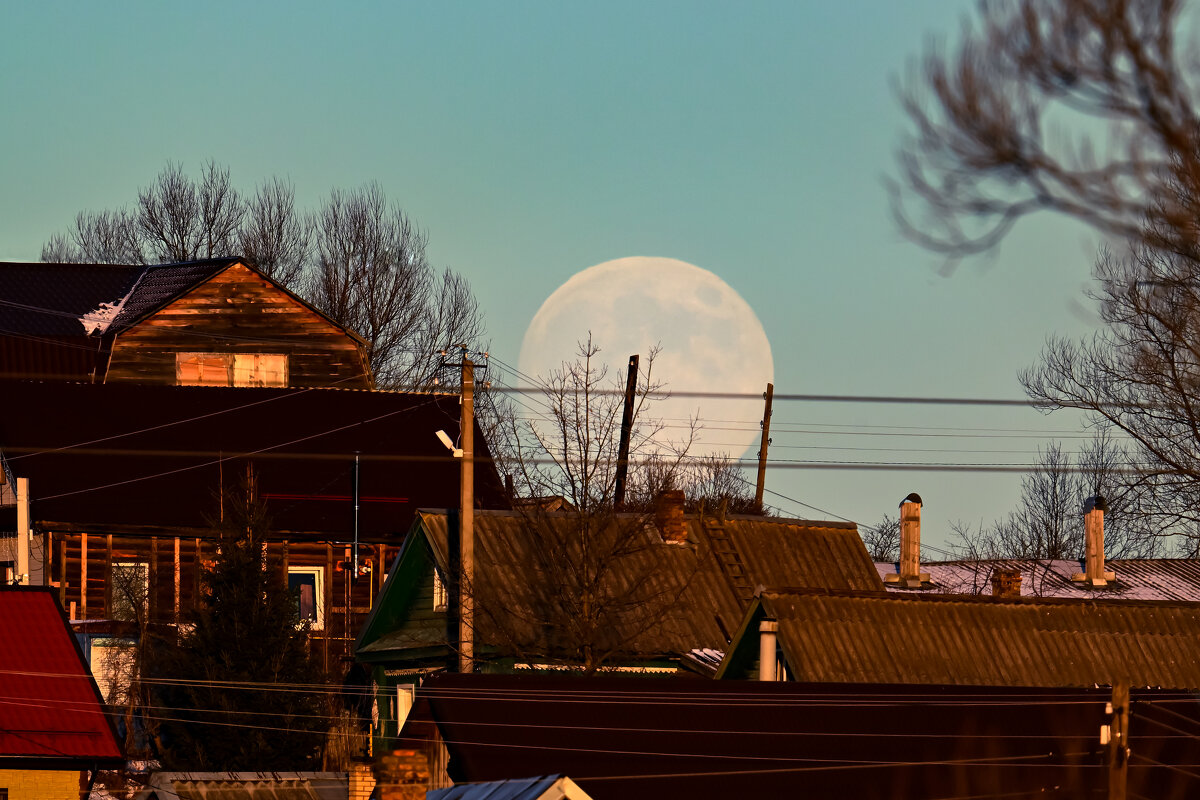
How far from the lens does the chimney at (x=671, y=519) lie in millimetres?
32656

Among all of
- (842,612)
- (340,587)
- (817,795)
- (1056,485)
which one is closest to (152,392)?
(340,587)

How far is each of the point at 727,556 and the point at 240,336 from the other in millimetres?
23766

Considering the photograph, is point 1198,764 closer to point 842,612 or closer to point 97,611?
point 842,612

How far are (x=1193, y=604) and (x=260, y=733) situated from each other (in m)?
16.3

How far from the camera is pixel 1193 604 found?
29000 millimetres

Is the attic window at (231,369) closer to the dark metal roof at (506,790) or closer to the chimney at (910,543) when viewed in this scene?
the chimney at (910,543)

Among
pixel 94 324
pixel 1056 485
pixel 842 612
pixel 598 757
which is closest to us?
pixel 598 757

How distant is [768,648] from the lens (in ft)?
82.0

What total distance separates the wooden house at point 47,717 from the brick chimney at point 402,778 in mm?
12869

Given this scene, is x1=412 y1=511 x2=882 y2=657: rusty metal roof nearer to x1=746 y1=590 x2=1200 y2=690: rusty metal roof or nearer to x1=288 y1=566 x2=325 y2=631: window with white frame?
x1=746 y1=590 x2=1200 y2=690: rusty metal roof

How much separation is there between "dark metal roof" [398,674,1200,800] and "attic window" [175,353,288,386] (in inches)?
1214

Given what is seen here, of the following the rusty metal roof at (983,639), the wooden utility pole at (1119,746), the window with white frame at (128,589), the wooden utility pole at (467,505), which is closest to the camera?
the wooden utility pole at (1119,746)

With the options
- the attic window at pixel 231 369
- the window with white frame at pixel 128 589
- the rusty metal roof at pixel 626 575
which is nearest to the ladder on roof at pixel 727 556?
the rusty metal roof at pixel 626 575

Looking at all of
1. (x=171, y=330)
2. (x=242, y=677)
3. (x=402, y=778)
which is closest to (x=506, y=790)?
(x=402, y=778)
